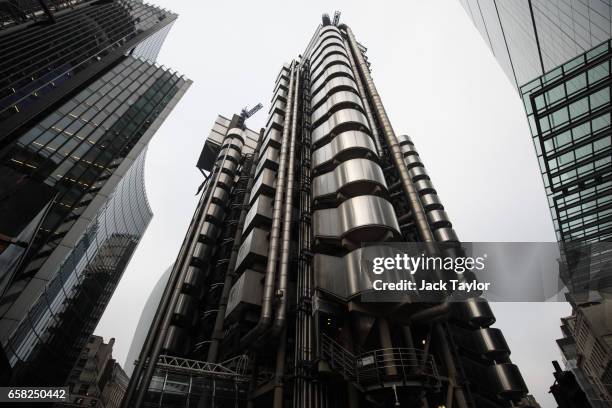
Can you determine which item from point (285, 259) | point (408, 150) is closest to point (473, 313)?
point (285, 259)

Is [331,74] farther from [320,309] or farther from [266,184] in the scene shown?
[320,309]

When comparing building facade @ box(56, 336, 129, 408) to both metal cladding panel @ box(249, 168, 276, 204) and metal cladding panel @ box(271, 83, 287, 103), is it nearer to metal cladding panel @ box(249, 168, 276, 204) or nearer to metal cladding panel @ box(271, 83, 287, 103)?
metal cladding panel @ box(249, 168, 276, 204)

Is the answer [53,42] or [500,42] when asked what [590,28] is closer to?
[500,42]

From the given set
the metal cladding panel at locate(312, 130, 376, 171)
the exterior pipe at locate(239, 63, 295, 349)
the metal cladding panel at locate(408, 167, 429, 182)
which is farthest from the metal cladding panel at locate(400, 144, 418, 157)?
the exterior pipe at locate(239, 63, 295, 349)

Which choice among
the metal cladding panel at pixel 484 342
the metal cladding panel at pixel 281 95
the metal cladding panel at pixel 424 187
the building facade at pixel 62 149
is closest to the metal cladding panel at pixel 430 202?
the metal cladding panel at pixel 424 187

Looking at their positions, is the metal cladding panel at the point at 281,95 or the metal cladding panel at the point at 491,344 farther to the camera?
the metal cladding panel at the point at 281,95

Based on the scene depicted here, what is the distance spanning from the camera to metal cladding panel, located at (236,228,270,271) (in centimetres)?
2314

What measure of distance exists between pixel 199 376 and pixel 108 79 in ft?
123

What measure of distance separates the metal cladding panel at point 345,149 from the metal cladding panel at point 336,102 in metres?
5.17

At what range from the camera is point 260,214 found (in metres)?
25.8

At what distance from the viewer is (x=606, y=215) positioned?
32.5 meters

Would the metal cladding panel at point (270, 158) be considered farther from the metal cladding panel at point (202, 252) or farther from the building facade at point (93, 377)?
the building facade at point (93, 377)

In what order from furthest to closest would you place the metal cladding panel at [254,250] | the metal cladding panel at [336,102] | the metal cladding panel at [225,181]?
the metal cladding panel at [225,181] → the metal cladding panel at [336,102] → the metal cladding panel at [254,250]

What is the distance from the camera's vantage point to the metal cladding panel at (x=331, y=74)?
1384 inches
